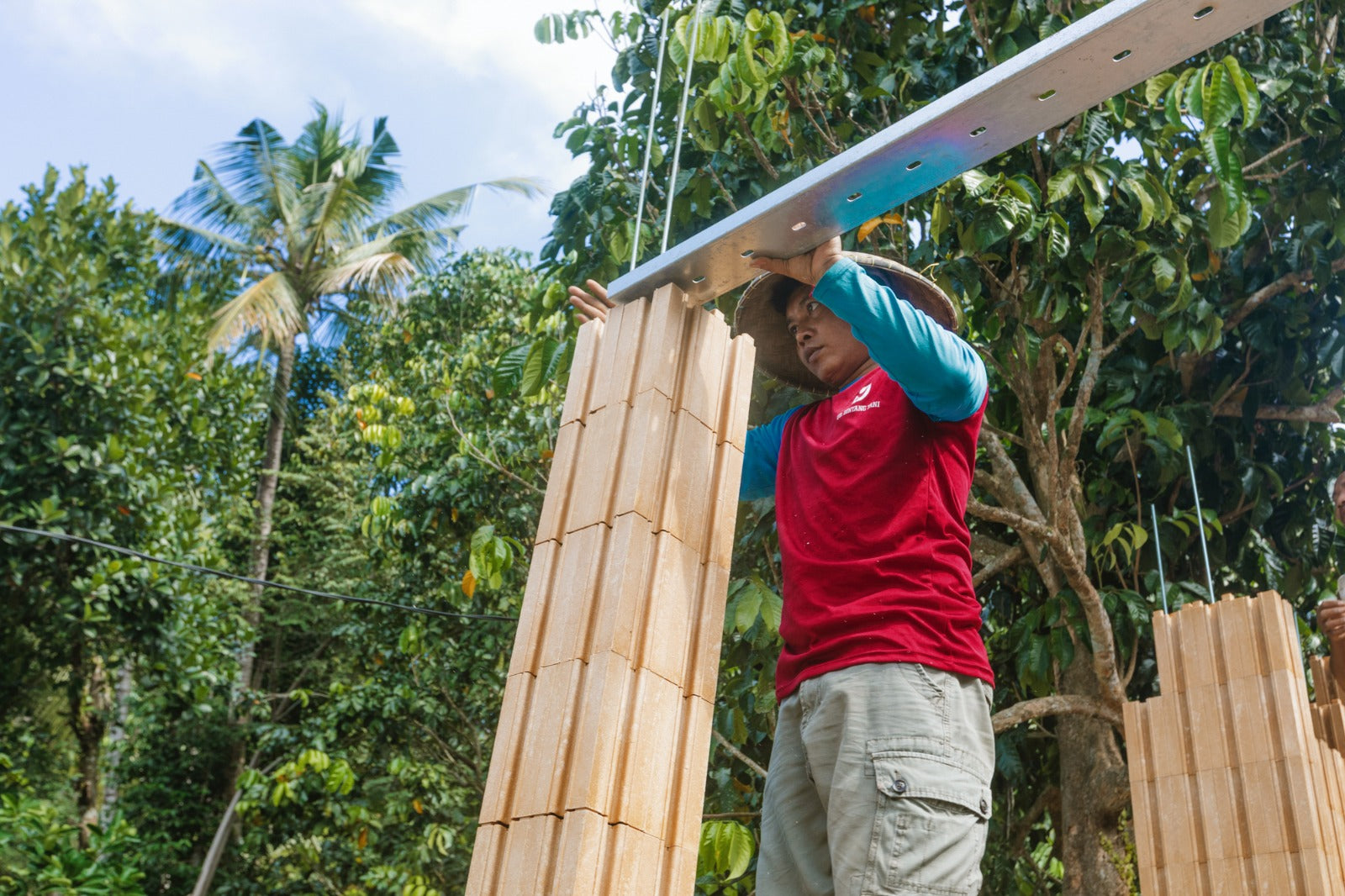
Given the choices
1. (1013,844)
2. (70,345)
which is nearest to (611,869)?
(1013,844)

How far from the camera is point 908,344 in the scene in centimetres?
193

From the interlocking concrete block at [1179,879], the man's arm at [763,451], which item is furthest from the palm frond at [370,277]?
the man's arm at [763,451]

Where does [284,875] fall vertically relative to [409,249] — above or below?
below

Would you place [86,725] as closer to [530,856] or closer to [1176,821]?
[1176,821]

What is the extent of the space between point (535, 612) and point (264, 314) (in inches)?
559

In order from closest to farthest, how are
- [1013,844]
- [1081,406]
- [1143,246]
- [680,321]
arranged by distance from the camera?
[680,321], [1143,246], [1081,406], [1013,844]

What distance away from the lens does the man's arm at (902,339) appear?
6.33 feet

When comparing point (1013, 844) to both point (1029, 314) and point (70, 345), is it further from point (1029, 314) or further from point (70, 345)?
point (70, 345)

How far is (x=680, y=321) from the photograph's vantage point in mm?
2264

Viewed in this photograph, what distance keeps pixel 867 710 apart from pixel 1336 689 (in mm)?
3095

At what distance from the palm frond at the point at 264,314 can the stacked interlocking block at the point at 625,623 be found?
13.4m

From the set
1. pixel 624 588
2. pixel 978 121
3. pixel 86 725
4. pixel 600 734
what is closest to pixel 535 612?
pixel 624 588

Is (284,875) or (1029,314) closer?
(1029,314)

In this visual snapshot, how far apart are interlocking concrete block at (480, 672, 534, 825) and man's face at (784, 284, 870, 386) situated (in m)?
0.80
